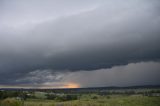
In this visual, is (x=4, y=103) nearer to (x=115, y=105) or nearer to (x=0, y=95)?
(x=0, y=95)

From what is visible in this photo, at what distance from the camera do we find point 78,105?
8888 centimetres

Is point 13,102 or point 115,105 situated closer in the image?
point 13,102

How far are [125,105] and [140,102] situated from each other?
27.4ft

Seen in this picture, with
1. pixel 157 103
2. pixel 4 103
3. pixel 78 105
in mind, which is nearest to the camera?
pixel 4 103

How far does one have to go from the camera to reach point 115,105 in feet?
312

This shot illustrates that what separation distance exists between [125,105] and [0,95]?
4629cm

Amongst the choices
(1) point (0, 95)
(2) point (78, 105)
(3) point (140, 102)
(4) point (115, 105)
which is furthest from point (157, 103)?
(1) point (0, 95)

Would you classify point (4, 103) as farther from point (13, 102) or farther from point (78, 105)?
point (78, 105)

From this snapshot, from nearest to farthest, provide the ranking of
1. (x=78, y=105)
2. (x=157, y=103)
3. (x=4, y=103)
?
1. (x=4, y=103)
2. (x=78, y=105)
3. (x=157, y=103)

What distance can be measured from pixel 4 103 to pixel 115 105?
172 ft

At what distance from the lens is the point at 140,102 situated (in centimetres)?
9894

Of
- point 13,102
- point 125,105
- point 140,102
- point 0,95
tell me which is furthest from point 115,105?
point 13,102

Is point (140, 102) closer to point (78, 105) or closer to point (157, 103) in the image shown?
point (157, 103)

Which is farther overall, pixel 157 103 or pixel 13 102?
pixel 157 103
